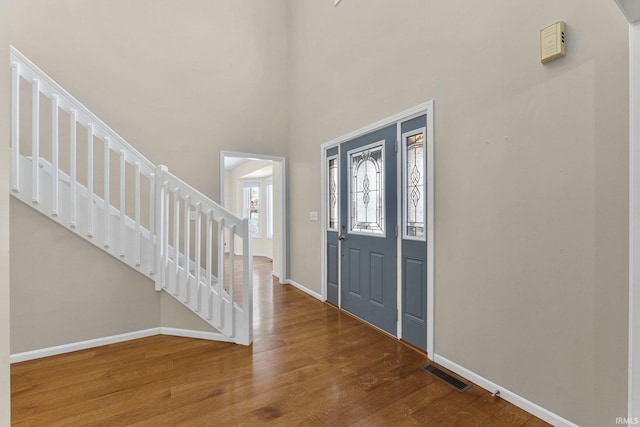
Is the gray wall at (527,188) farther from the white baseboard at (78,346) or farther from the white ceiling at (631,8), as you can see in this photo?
the white baseboard at (78,346)

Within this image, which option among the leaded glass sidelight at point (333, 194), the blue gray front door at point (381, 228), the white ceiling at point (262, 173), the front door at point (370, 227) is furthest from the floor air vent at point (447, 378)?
the white ceiling at point (262, 173)

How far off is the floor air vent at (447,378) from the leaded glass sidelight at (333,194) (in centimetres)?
191

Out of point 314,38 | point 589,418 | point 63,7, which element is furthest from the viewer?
point 314,38

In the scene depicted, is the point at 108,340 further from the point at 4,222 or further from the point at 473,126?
the point at 473,126

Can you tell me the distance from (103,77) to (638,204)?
4.95m

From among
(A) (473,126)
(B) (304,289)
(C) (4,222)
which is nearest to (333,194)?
(B) (304,289)

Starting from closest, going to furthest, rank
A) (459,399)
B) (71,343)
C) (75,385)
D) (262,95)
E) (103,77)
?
1. (459,399)
2. (75,385)
3. (71,343)
4. (103,77)
5. (262,95)

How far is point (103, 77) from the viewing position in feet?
11.4

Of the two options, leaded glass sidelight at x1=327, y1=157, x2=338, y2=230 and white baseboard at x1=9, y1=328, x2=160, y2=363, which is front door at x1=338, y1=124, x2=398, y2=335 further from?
white baseboard at x1=9, y1=328, x2=160, y2=363

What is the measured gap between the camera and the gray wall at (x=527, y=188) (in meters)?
1.47

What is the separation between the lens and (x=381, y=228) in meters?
2.97

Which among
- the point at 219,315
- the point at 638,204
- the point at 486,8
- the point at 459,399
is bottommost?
the point at 459,399

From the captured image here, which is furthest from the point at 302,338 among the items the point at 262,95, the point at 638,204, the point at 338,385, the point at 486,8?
the point at 262,95

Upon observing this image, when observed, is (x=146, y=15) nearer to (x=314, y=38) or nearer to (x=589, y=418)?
(x=314, y=38)
